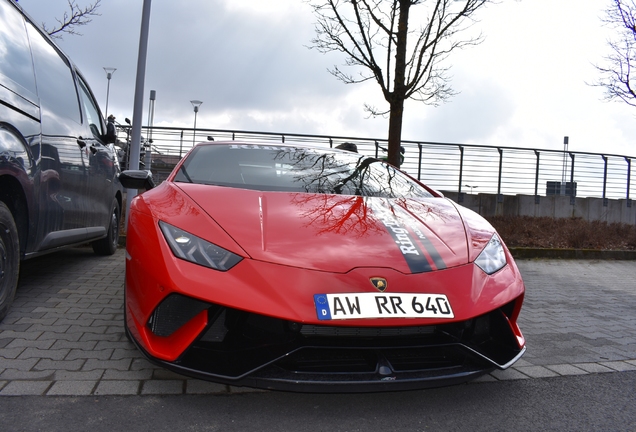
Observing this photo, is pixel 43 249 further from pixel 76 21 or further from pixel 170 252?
pixel 76 21

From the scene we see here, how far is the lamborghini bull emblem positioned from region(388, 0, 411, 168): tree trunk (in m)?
6.25

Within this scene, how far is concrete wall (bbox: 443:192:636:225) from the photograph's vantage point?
39.2ft

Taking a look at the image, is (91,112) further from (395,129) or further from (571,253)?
(571,253)

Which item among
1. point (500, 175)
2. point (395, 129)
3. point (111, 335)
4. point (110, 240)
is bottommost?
point (111, 335)

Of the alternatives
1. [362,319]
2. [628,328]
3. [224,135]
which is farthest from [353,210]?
[224,135]

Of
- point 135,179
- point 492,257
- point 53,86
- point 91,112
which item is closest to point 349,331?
point 492,257

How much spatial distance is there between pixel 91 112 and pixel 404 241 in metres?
3.76

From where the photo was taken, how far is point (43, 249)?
358cm

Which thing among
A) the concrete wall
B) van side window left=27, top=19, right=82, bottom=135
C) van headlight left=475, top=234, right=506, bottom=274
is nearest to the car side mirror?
van side window left=27, top=19, right=82, bottom=135

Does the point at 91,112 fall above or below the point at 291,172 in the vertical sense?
above

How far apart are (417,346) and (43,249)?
109 inches

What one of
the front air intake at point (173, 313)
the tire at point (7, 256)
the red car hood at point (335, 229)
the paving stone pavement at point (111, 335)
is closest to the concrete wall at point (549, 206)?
the paving stone pavement at point (111, 335)

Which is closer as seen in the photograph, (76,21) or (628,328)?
(628,328)

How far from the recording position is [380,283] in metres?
2.14
